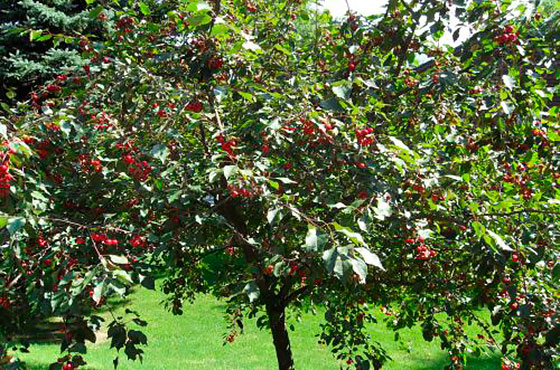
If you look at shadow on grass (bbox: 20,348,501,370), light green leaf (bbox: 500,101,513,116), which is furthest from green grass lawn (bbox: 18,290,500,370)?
light green leaf (bbox: 500,101,513,116)

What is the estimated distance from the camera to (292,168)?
2.97 metres

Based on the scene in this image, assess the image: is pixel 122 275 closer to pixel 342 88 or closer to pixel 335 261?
pixel 335 261

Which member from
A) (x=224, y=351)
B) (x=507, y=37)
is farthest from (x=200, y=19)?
(x=224, y=351)

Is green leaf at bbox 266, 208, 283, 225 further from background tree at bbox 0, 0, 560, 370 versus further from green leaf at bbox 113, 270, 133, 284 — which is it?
green leaf at bbox 113, 270, 133, 284

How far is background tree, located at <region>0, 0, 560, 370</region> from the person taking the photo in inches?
92.7

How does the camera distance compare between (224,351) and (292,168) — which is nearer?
(292,168)

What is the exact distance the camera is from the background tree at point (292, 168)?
235 centimetres

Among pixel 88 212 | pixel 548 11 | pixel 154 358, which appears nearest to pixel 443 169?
pixel 548 11

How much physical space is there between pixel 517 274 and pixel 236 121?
1877 mm

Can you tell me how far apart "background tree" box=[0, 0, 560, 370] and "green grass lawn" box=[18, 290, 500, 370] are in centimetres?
313

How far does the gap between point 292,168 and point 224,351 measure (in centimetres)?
505

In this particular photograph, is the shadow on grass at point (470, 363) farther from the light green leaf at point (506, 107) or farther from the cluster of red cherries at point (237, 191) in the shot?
the cluster of red cherries at point (237, 191)

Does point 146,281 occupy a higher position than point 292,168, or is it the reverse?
point 292,168

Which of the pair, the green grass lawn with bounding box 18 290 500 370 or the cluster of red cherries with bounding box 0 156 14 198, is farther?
the green grass lawn with bounding box 18 290 500 370
